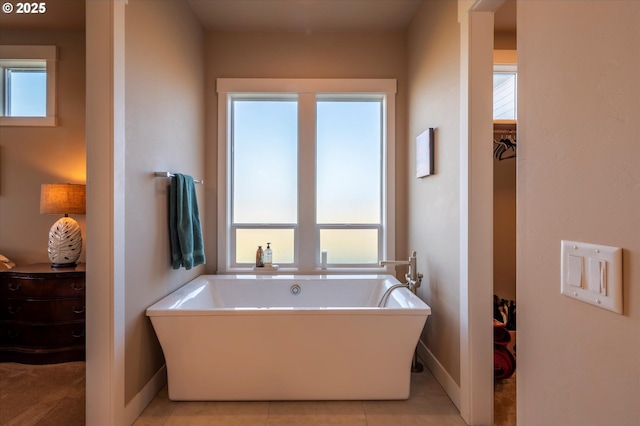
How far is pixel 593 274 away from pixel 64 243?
10.9 feet

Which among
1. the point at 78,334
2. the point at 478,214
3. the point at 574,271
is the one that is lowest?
the point at 78,334

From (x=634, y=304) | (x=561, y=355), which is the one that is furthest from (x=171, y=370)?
(x=634, y=304)

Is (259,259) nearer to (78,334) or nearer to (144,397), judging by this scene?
(144,397)

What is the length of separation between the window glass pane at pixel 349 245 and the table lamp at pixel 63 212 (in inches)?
84.5

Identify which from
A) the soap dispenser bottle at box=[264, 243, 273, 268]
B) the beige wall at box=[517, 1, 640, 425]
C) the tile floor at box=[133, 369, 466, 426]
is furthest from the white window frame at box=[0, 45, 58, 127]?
the beige wall at box=[517, 1, 640, 425]

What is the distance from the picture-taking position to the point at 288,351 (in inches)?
78.2

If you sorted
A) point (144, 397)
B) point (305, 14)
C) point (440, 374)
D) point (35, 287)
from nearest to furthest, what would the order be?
point (144, 397) < point (440, 374) < point (35, 287) < point (305, 14)

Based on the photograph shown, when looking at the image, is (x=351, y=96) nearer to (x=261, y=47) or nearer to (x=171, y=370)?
(x=261, y=47)

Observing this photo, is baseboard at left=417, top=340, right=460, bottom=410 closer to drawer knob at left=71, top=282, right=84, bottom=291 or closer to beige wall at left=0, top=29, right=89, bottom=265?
drawer knob at left=71, top=282, right=84, bottom=291

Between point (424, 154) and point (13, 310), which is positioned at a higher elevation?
point (424, 154)

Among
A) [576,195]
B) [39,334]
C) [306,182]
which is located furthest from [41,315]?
[576,195]

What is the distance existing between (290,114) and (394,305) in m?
2.05

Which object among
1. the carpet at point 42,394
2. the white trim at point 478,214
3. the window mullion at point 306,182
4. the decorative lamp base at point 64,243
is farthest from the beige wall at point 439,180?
the decorative lamp base at point 64,243

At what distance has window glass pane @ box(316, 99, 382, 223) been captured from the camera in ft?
10.4
